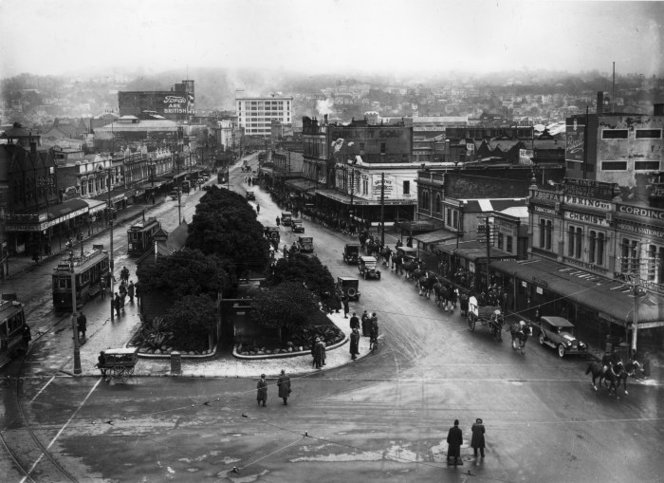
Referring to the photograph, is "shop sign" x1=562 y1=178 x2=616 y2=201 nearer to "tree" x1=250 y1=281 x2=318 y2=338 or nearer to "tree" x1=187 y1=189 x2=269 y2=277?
"tree" x1=250 y1=281 x2=318 y2=338

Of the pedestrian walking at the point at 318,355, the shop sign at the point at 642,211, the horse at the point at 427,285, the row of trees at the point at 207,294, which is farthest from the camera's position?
the horse at the point at 427,285

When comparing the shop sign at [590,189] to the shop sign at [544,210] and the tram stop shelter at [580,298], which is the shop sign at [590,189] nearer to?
the shop sign at [544,210]

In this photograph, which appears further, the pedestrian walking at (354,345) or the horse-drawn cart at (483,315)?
the horse-drawn cart at (483,315)

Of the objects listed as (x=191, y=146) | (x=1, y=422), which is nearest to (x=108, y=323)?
(x=1, y=422)

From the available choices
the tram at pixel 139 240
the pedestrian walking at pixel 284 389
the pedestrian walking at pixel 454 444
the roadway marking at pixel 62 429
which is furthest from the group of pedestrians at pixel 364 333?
the tram at pixel 139 240

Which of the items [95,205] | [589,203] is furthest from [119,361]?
[95,205]

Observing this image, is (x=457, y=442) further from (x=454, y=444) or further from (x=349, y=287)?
(x=349, y=287)

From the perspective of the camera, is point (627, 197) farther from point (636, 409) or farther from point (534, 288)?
point (636, 409)
